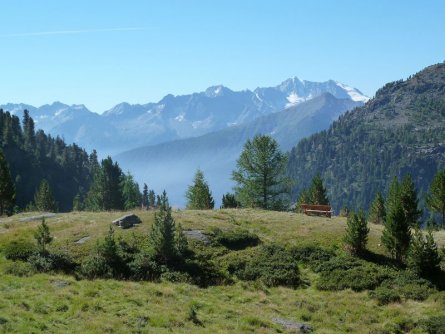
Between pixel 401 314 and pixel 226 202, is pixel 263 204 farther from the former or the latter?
pixel 401 314

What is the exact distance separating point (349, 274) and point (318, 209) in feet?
87.2

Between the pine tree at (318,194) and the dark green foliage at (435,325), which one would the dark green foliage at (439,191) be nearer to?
the pine tree at (318,194)

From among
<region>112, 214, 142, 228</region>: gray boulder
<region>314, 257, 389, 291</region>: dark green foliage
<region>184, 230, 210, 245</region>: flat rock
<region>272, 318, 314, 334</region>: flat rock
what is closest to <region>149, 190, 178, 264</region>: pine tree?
<region>184, 230, 210, 245</region>: flat rock

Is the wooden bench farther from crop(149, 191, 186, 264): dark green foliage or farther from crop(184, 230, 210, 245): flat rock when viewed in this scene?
crop(149, 191, 186, 264): dark green foliage

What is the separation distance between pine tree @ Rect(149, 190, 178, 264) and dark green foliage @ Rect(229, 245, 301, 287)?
5312 millimetres

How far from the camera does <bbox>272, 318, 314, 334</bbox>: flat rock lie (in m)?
25.5

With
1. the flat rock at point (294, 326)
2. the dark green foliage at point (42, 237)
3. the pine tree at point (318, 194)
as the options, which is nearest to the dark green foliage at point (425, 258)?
the flat rock at point (294, 326)

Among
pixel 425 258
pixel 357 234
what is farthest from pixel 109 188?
pixel 425 258

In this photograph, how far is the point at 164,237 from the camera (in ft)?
118

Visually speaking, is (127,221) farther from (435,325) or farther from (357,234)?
(435,325)

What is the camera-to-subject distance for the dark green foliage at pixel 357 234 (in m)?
39.4

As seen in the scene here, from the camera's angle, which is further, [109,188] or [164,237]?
[109,188]

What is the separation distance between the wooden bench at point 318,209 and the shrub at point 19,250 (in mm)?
33230

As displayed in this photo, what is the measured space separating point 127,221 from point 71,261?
10084 millimetres
